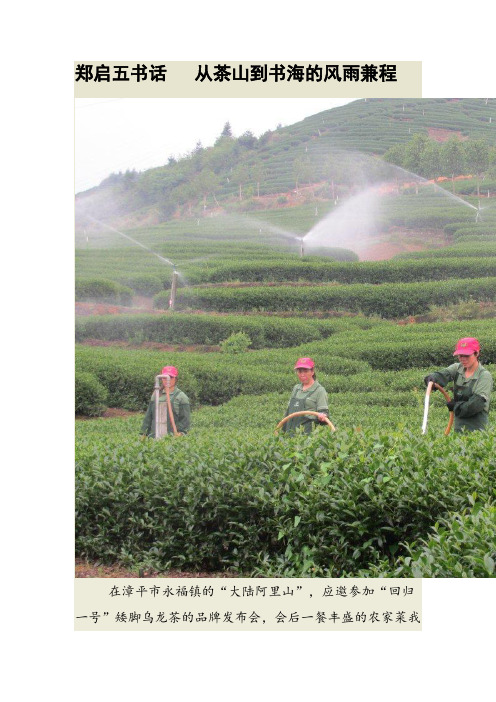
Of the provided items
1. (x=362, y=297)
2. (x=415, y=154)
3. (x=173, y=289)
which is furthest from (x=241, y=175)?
(x=415, y=154)

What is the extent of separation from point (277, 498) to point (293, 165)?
882 cm

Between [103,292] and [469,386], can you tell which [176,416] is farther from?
[103,292]

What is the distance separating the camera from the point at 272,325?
1202 centimetres

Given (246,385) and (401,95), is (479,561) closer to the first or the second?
(401,95)

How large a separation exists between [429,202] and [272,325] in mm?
4163

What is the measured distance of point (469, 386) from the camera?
21.6ft

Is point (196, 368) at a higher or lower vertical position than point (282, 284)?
lower

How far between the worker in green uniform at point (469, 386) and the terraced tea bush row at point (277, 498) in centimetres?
59

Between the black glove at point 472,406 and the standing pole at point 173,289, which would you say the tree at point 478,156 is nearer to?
the standing pole at point 173,289

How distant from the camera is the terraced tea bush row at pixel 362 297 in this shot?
40.1 feet

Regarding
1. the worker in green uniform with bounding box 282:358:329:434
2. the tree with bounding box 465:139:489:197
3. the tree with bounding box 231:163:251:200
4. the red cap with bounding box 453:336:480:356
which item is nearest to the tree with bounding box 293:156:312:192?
the tree with bounding box 231:163:251:200

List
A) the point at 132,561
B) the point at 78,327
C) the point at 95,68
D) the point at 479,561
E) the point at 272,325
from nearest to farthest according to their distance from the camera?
the point at 479,561 < the point at 95,68 < the point at 132,561 < the point at 78,327 < the point at 272,325

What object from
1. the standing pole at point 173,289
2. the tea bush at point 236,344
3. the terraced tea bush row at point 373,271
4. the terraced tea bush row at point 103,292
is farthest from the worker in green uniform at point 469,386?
the terraced tea bush row at point 373,271

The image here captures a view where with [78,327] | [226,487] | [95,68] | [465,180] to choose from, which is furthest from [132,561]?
[465,180]
